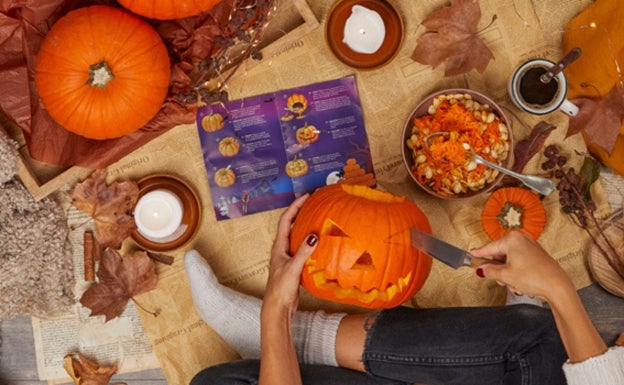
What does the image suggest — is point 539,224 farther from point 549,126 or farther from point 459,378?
point 459,378

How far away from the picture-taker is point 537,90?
1194 millimetres

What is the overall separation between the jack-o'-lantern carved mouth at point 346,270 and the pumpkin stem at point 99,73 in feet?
1.49

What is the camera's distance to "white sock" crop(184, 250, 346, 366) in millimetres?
1227

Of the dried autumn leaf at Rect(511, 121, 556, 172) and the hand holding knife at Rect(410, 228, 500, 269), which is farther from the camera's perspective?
the dried autumn leaf at Rect(511, 121, 556, 172)

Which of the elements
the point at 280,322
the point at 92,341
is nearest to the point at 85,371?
the point at 92,341

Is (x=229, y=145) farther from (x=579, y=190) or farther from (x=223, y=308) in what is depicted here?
(x=579, y=190)

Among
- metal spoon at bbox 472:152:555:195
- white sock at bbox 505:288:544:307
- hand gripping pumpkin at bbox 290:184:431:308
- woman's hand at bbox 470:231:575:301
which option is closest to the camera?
woman's hand at bbox 470:231:575:301

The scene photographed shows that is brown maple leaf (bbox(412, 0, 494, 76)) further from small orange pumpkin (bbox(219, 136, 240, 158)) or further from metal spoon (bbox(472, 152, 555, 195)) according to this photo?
small orange pumpkin (bbox(219, 136, 240, 158))

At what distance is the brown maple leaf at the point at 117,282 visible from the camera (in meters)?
1.26

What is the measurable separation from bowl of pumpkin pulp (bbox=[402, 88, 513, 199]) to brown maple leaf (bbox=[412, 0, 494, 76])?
0.08 m

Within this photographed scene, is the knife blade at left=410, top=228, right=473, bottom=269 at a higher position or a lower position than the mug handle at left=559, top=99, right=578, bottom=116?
lower

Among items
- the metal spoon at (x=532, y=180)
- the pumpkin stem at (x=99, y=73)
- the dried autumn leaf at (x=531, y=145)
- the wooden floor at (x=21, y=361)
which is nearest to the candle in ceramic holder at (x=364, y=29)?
the metal spoon at (x=532, y=180)

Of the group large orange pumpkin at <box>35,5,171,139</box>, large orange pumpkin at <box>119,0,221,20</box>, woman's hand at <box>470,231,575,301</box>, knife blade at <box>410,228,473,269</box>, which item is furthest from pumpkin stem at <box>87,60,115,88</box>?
woman's hand at <box>470,231,575,301</box>

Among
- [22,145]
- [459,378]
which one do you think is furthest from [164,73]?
[459,378]
